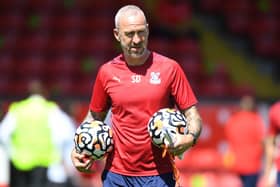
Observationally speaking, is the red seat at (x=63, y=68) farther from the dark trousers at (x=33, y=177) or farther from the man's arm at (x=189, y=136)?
the man's arm at (x=189, y=136)

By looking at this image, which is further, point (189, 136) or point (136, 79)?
point (136, 79)

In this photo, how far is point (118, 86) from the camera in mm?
6055

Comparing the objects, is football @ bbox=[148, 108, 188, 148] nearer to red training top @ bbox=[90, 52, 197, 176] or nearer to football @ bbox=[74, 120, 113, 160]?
red training top @ bbox=[90, 52, 197, 176]

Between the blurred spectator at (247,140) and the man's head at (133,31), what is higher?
the man's head at (133,31)

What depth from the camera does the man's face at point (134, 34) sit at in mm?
5859

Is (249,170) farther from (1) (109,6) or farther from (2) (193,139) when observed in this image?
(2) (193,139)

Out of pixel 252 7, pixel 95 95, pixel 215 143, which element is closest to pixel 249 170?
pixel 215 143

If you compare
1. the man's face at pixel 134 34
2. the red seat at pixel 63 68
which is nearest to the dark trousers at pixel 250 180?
the red seat at pixel 63 68

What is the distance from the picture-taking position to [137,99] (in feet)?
19.6

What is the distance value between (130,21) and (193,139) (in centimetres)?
82

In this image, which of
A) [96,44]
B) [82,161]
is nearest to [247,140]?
[96,44]

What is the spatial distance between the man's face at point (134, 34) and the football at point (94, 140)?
0.53m

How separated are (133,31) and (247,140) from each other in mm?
7371

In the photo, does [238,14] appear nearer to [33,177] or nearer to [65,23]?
[65,23]
